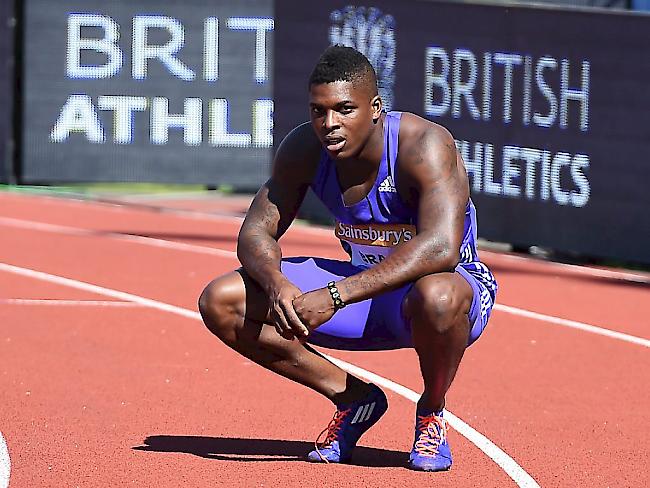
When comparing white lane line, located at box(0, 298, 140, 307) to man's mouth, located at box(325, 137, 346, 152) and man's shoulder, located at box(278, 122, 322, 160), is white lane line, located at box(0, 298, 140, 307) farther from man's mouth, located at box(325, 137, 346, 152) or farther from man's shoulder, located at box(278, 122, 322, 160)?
man's mouth, located at box(325, 137, 346, 152)

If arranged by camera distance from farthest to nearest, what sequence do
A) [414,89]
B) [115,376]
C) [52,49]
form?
[52,49], [414,89], [115,376]

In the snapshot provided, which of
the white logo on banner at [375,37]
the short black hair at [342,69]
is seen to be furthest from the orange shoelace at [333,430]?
the white logo on banner at [375,37]

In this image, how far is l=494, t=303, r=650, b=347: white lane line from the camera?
28.0 feet

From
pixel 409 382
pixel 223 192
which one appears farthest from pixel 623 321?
pixel 223 192

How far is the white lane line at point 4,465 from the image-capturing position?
5066 mm

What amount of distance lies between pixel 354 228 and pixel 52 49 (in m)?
11.7

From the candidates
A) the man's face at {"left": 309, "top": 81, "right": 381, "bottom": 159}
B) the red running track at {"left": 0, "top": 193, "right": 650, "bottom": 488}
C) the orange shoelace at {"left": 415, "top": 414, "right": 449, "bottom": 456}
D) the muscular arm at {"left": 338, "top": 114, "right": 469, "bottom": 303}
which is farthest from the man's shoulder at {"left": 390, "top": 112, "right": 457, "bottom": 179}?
the red running track at {"left": 0, "top": 193, "right": 650, "bottom": 488}

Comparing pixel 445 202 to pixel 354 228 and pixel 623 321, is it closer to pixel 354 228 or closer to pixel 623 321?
pixel 354 228

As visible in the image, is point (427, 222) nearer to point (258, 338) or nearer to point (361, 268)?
point (361, 268)

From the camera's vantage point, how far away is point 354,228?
5.39m

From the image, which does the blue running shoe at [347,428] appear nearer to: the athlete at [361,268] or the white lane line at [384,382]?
the athlete at [361,268]

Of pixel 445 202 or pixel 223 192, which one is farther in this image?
pixel 223 192

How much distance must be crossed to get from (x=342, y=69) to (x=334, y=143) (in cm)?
A: 25

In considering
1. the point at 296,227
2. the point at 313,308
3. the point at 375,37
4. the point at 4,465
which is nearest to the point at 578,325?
the point at 313,308
